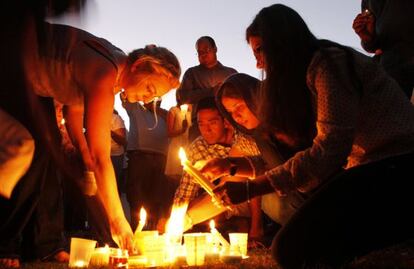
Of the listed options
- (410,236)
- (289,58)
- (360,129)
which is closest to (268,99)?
(289,58)

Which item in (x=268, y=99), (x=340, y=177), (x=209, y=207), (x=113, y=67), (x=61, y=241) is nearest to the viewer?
(x=340, y=177)

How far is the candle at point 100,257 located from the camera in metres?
3.32

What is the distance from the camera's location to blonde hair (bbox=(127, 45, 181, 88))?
375 centimetres

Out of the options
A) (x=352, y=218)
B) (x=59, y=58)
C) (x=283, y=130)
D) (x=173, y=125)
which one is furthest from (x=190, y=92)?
(x=352, y=218)

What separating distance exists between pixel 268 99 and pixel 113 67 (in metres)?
1.20

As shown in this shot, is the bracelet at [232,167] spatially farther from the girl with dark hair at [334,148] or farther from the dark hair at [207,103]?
the dark hair at [207,103]

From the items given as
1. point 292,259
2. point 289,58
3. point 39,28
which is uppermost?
point 39,28

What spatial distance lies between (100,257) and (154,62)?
151cm

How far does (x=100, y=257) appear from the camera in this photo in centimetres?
334

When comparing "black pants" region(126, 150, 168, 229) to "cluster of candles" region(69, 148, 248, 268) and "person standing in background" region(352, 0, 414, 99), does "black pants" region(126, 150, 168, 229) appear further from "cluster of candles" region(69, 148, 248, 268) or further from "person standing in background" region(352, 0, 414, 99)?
"person standing in background" region(352, 0, 414, 99)

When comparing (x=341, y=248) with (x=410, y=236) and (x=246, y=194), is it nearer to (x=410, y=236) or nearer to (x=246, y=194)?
(x=410, y=236)

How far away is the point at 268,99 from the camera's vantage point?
292 centimetres

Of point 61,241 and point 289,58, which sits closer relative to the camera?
point 289,58

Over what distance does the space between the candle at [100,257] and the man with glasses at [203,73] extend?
314 cm
